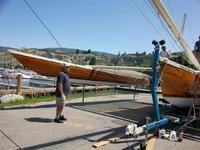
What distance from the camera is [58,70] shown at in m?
13.0

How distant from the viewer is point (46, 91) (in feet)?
61.9

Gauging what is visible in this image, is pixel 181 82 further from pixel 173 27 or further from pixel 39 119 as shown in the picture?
pixel 39 119

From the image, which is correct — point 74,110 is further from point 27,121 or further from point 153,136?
point 153,136

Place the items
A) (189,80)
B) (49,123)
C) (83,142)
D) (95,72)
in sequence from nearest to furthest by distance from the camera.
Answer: (83,142)
(49,123)
(189,80)
(95,72)

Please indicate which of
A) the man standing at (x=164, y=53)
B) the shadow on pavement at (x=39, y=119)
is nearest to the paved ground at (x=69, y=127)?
the shadow on pavement at (x=39, y=119)

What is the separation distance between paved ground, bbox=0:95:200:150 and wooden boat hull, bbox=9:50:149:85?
4.79ft

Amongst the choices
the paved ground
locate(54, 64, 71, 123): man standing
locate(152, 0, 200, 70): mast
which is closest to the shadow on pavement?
the paved ground

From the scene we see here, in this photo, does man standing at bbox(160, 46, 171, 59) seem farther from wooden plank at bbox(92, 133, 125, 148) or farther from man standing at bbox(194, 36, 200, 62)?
man standing at bbox(194, 36, 200, 62)

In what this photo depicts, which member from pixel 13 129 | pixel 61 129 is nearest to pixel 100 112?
pixel 61 129

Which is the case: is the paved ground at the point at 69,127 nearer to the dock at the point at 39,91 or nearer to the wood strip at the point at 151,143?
the wood strip at the point at 151,143

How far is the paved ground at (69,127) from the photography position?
7.23m

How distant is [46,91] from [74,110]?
728cm

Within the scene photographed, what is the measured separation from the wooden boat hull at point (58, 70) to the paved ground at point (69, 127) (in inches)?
57.4

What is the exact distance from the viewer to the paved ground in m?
7.23
